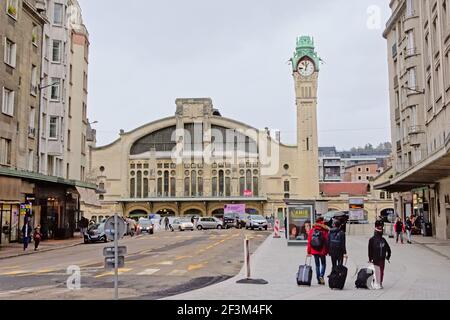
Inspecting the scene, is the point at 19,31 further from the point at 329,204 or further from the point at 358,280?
the point at 329,204

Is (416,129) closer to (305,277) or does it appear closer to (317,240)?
(317,240)

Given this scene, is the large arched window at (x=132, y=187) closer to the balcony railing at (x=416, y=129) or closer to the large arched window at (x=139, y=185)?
the large arched window at (x=139, y=185)

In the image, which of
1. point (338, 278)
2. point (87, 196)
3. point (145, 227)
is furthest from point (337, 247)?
point (145, 227)

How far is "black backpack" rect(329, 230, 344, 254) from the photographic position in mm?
13367

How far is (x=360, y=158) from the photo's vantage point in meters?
162

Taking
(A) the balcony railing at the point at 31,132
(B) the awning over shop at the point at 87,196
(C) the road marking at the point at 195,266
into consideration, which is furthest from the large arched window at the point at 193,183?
(C) the road marking at the point at 195,266

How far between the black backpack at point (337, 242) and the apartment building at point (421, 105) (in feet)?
27.6

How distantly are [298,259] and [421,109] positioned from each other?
2374 cm

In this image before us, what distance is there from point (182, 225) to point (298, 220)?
99.7 feet

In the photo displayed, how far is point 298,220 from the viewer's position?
98.6 feet

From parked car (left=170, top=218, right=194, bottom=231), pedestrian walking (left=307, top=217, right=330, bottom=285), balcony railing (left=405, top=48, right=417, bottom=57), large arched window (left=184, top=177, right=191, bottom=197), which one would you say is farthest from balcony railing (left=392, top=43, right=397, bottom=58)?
large arched window (left=184, top=177, right=191, bottom=197)
